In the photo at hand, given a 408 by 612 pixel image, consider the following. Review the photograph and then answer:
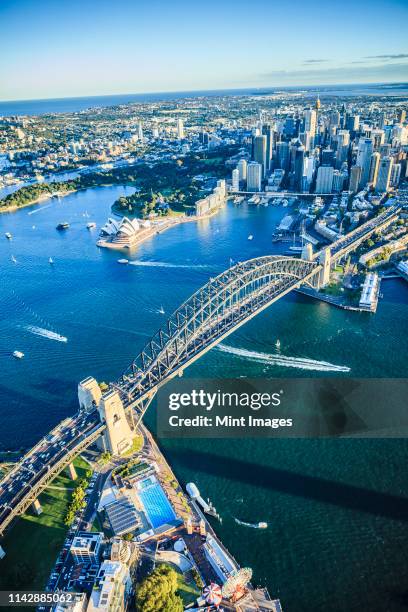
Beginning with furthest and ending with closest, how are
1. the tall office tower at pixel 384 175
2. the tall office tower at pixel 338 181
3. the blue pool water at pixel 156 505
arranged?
the tall office tower at pixel 338 181
the tall office tower at pixel 384 175
the blue pool water at pixel 156 505

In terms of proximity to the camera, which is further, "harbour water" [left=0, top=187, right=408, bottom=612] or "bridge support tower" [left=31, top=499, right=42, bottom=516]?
"bridge support tower" [left=31, top=499, right=42, bottom=516]

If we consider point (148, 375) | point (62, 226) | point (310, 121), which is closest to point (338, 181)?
point (310, 121)

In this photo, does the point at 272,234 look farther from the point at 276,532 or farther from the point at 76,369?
the point at 276,532

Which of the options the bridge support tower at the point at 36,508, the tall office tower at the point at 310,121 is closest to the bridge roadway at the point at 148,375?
the bridge support tower at the point at 36,508

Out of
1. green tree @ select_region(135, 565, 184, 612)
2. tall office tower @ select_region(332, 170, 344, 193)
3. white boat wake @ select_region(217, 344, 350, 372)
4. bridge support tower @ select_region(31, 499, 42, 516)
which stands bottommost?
bridge support tower @ select_region(31, 499, 42, 516)

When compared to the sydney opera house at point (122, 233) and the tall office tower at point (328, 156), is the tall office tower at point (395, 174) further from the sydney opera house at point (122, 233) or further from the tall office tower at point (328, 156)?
the sydney opera house at point (122, 233)

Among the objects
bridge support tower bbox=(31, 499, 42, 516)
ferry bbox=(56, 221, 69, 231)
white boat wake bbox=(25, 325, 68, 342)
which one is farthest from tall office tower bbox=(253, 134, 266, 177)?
bridge support tower bbox=(31, 499, 42, 516)

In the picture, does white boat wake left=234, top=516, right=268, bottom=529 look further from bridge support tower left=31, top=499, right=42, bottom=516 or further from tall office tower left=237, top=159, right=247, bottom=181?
tall office tower left=237, top=159, right=247, bottom=181
